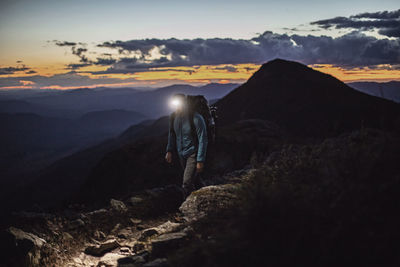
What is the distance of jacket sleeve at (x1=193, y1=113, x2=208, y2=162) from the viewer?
5.93m

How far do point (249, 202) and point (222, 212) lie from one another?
1.49m

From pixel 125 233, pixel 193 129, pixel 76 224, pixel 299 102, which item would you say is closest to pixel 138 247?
pixel 125 233

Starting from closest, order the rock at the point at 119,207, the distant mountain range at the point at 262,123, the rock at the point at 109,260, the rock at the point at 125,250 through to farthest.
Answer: the rock at the point at 109,260
the rock at the point at 125,250
the rock at the point at 119,207
the distant mountain range at the point at 262,123

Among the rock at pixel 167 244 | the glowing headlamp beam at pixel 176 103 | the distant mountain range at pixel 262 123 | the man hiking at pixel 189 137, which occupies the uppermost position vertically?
the glowing headlamp beam at pixel 176 103

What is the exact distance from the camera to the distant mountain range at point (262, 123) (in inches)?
1394

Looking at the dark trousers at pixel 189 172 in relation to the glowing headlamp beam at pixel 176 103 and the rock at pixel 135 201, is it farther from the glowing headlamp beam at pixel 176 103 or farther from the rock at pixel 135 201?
the rock at pixel 135 201

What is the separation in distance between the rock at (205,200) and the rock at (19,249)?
8.19ft

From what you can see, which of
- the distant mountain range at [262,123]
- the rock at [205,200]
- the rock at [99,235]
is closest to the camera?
the rock at [205,200]

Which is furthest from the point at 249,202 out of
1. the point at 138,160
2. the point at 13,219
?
the point at 138,160

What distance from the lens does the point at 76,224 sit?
6203mm

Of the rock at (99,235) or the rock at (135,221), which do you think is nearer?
the rock at (99,235)

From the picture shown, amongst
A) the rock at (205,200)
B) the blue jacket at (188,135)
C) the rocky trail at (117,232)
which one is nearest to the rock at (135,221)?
the rocky trail at (117,232)

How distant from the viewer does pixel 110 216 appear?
22.6 feet

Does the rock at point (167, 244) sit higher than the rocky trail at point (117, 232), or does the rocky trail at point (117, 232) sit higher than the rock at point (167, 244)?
the rock at point (167, 244)
